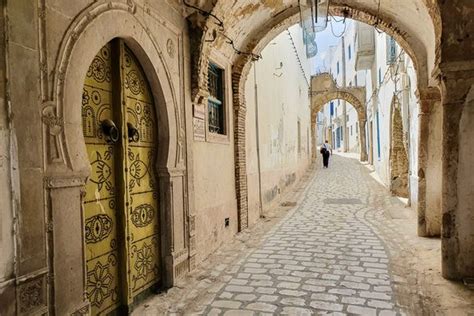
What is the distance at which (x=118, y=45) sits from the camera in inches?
140

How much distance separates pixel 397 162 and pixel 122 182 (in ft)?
33.9

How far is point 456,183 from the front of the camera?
4191mm

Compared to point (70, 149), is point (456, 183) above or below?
below

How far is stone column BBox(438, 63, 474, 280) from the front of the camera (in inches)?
164

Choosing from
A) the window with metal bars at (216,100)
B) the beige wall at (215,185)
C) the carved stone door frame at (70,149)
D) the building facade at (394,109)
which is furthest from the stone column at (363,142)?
the carved stone door frame at (70,149)

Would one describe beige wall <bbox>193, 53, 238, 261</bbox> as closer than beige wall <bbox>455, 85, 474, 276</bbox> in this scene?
No

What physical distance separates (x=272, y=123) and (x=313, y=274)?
690cm

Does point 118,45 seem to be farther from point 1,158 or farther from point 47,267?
point 47,267

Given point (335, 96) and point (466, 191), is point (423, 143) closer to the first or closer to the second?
point (466, 191)

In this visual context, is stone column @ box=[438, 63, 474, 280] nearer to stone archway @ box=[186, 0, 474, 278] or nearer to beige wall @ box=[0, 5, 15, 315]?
stone archway @ box=[186, 0, 474, 278]

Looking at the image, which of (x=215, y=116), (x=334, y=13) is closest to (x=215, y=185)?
(x=215, y=116)

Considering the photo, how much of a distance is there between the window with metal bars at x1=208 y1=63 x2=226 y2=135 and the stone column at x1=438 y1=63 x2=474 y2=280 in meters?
3.53

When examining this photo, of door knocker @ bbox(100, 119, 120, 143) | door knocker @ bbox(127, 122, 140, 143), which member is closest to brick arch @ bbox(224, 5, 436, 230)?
door knocker @ bbox(127, 122, 140, 143)

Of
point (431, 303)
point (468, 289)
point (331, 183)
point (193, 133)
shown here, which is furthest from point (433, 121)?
point (331, 183)
